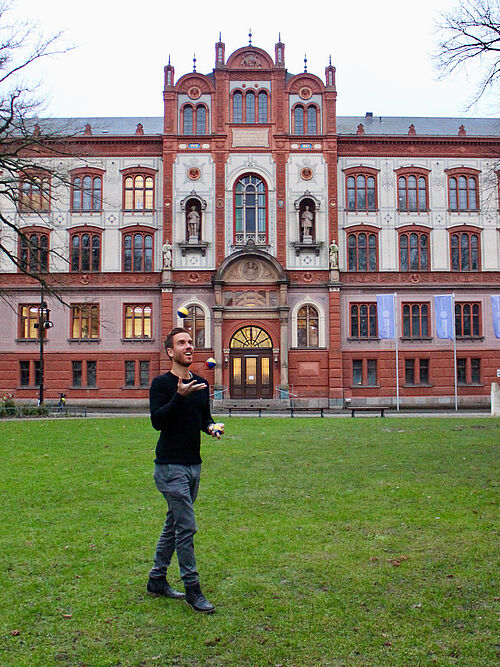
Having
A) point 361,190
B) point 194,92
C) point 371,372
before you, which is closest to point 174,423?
point 371,372

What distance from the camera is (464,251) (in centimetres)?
4106

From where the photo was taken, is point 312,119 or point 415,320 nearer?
point 415,320

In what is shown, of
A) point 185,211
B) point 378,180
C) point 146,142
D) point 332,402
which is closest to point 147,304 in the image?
point 185,211

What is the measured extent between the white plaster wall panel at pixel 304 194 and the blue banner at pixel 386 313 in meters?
4.53

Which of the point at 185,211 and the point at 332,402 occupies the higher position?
the point at 185,211

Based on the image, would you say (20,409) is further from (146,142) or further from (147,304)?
(146,142)

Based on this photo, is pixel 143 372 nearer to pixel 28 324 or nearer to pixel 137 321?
pixel 137 321

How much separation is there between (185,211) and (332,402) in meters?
15.6

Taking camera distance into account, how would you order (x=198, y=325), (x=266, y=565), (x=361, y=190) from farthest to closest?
(x=361, y=190) < (x=198, y=325) < (x=266, y=565)

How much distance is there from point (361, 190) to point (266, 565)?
1461 inches

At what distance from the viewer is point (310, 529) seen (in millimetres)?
8094

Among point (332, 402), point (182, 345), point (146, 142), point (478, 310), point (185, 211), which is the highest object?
point (146, 142)

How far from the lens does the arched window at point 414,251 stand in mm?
40625

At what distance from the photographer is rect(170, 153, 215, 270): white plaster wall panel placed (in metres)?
39.8
